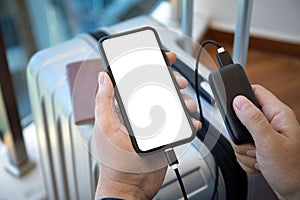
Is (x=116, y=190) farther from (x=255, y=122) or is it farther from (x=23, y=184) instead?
(x=23, y=184)

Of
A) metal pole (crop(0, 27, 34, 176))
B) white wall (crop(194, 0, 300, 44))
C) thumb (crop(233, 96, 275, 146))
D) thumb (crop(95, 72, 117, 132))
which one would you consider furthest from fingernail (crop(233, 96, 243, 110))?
white wall (crop(194, 0, 300, 44))

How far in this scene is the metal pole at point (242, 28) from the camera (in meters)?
0.67

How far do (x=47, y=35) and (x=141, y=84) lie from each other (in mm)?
925

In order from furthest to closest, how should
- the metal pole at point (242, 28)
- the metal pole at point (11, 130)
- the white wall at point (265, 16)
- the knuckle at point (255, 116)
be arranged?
the white wall at point (265, 16) < the metal pole at point (11, 130) < the metal pole at point (242, 28) < the knuckle at point (255, 116)

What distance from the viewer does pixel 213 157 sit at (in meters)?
0.58

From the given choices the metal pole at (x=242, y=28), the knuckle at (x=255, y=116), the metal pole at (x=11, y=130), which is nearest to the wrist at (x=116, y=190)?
the knuckle at (x=255, y=116)

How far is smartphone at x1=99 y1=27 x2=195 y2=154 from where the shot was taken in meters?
0.50

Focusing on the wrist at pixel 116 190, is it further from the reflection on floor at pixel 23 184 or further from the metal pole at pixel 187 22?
the reflection on floor at pixel 23 184

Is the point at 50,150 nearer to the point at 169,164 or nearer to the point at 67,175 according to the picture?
the point at 67,175

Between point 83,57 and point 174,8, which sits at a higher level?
point 83,57

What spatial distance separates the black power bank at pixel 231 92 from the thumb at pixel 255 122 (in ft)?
0.05

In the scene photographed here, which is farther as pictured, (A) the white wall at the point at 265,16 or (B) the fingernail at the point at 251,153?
(A) the white wall at the point at 265,16

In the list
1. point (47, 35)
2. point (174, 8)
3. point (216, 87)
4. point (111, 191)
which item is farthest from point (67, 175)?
point (174, 8)

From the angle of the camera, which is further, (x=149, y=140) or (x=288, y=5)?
(x=288, y=5)
